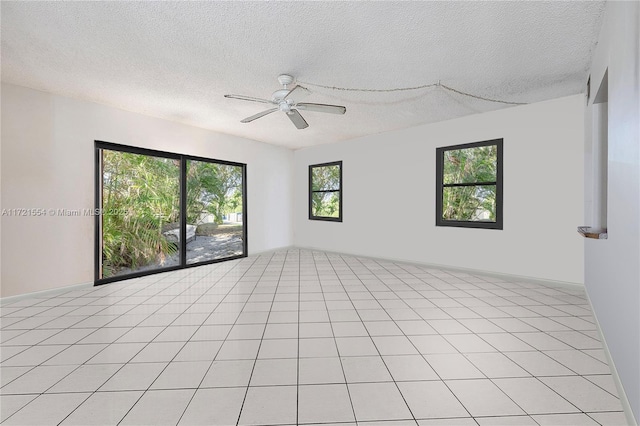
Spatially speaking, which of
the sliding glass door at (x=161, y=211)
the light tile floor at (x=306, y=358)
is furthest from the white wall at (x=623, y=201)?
the sliding glass door at (x=161, y=211)

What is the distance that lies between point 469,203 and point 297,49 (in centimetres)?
371

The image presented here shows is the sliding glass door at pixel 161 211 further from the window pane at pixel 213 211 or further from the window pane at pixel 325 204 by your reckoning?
the window pane at pixel 325 204

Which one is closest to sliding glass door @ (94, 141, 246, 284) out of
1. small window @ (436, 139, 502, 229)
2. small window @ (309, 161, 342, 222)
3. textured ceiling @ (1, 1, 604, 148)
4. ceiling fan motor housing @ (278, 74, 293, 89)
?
textured ceiling @ (1, 1, 604, 148)

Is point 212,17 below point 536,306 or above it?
above

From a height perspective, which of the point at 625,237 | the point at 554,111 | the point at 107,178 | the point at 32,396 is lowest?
the point at 32,396

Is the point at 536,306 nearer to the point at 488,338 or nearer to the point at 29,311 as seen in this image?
the point at 488,338

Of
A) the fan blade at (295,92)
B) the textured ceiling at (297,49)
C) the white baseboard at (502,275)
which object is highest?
the textured ceiling at (297,49)

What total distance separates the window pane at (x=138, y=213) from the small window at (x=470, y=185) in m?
4.71

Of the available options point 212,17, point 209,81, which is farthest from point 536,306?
point 209,81

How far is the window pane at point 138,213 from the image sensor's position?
425 cm

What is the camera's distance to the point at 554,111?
386cm

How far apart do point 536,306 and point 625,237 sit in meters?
1.86

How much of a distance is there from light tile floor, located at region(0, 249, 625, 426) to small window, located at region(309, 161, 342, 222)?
3.31 m

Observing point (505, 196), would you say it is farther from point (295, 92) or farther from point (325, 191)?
point (325, 191)
